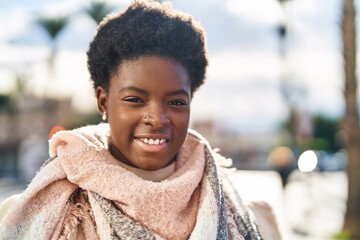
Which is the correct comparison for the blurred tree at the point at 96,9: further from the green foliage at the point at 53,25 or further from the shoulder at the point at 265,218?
the shoulder at the point at 265,218

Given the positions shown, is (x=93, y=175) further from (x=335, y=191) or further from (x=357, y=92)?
(x=335, y=191)

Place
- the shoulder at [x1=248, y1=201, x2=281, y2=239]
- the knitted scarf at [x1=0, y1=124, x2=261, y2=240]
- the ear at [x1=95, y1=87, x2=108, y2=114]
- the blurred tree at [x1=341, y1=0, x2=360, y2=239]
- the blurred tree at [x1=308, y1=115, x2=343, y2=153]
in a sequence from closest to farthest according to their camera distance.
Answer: the knitted scarf at [x1=0, y1=124, x2=261, y2=240], the ear at [x1=95, y1=87, x2=108, y2=114], the shoulder at [x1=248, y1=201, x2=281, y2=239], the blurred tree at [x1=341, y1=0, x2=360, y2=239], the blurred tree at [x1=308, y1=115, x2=343, y2=153]

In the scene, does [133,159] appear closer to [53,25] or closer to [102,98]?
[102,98]

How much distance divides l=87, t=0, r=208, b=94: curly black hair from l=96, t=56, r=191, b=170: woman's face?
0.04 meters

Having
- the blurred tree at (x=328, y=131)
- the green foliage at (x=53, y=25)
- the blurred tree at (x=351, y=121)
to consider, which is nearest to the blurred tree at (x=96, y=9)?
the green foliage at (x=53, y=25)

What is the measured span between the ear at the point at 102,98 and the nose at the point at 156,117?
224 millimetres

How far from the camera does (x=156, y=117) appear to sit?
2314mm

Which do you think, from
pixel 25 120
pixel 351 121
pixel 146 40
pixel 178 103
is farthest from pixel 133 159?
pixel 25 120

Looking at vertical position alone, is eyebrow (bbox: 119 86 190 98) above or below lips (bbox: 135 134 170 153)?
above

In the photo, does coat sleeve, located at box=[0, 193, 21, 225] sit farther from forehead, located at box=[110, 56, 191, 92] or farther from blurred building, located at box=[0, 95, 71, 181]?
blurred building, located at box=[0, 95, 71, 181]

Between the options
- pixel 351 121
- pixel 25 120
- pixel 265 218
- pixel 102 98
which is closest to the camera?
pixel 102 98

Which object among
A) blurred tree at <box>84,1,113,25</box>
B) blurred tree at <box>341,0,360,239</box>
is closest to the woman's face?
blurred tree at <box>341,0,360,239</box>

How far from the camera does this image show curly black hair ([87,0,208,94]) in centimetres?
237

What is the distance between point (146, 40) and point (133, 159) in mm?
402
